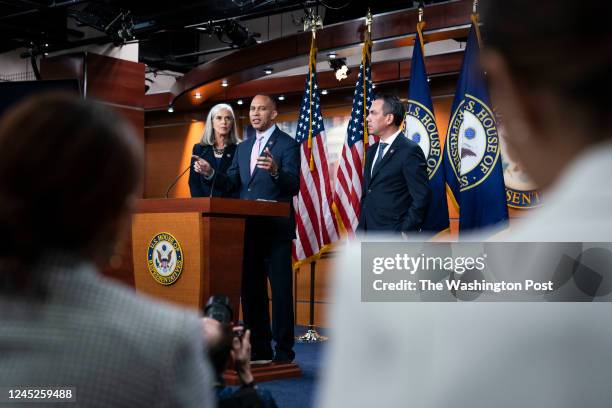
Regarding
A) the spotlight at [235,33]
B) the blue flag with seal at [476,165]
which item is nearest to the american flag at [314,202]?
the blue flag with seal at [476,165]

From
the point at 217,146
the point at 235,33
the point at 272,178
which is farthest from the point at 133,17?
the point at 272,178

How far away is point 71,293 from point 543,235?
1.44 feet

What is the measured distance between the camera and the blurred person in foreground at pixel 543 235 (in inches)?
12.0

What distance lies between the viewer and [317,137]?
18.3ft

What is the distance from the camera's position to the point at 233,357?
3.37 feet

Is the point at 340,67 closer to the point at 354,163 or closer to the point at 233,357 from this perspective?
the point at 354,163

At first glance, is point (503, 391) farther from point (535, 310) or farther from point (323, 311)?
point (323, 311)

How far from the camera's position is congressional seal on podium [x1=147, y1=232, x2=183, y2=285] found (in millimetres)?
3469

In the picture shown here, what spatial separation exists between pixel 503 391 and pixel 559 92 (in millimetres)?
137

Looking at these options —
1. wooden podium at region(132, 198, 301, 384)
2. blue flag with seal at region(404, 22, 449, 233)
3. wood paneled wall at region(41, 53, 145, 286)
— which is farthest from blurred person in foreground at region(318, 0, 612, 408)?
blue flag with seal at region(404, 22, 449, 233)

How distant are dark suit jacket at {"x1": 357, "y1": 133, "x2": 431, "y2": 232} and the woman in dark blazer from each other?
2.81 ft

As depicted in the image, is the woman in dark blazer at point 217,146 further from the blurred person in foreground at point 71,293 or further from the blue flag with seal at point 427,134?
the blurred person in foreground at point 71,293

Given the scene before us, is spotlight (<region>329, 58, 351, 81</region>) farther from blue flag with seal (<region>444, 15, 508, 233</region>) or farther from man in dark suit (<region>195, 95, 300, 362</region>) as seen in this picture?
man in dark suit (<region>195, 95, 300, 362</region>)

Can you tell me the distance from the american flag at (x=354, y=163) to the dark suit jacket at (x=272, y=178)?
→ 51.8 inches
